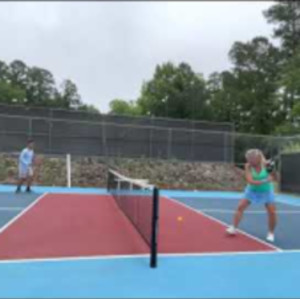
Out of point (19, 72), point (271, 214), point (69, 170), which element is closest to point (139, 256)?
point (271, 214)

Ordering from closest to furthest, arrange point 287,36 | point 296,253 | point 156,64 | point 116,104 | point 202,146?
point 296,253
point 202,146
point 287,36
point 156,64
point 116,104

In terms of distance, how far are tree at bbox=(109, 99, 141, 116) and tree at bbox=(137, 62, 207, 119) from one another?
1.46 meters

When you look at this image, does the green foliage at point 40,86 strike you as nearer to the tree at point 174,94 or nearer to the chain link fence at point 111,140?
the tree at point 174,94

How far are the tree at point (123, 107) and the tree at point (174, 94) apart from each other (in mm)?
1455

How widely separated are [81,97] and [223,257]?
6697 centimetres

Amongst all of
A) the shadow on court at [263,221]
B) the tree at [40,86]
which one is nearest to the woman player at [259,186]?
the shadow on court at [263,221]

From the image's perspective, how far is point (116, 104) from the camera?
77.3 metres

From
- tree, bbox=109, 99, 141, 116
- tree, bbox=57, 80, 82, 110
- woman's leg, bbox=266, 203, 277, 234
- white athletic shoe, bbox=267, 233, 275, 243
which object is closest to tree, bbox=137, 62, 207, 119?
tree, bbox=109, 99, 141, 116

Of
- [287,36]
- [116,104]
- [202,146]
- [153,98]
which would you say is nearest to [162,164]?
[202,146]

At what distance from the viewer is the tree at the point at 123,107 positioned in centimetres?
7194

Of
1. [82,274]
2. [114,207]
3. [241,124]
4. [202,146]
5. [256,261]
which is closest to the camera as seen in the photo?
[82,274]

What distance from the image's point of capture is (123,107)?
245 ft

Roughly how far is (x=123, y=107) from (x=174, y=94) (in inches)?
549

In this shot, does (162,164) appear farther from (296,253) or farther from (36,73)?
(36,73)
